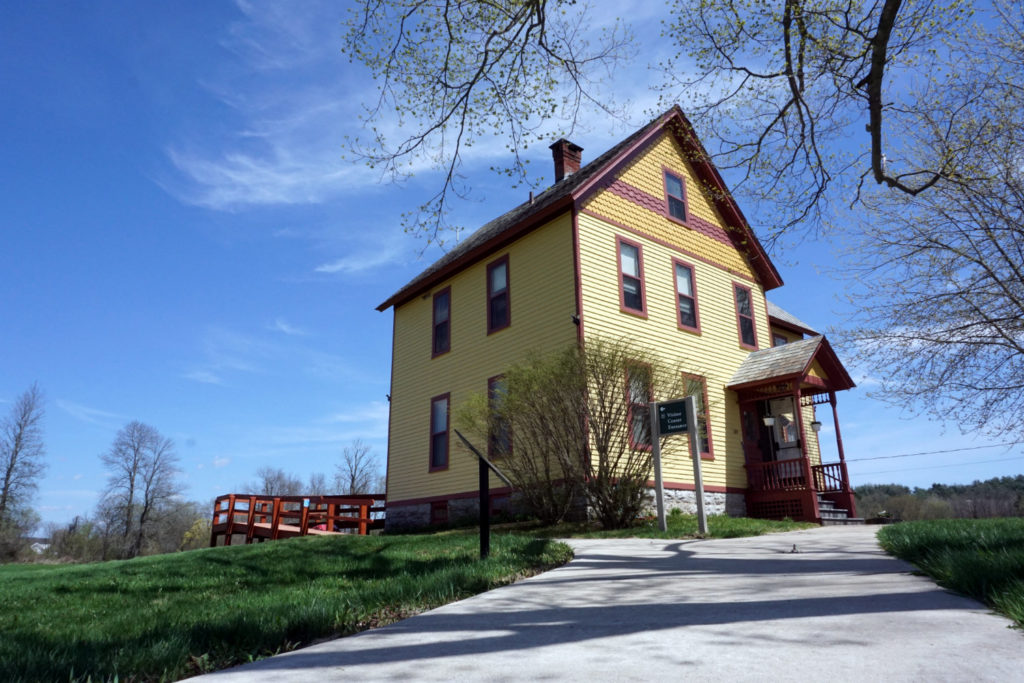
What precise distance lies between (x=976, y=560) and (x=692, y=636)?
2.65 metres

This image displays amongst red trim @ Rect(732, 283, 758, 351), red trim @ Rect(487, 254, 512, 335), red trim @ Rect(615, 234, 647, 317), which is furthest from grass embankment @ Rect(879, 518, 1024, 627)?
red trim @ Rect(732, 283, 758, 351)

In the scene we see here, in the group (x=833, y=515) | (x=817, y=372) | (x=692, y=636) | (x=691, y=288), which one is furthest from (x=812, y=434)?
(x=692, y=636)

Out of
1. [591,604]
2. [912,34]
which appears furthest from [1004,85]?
[591,604]

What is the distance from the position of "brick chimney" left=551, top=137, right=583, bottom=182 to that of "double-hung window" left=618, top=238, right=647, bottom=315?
432 cm

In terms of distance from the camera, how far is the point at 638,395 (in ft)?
40.2

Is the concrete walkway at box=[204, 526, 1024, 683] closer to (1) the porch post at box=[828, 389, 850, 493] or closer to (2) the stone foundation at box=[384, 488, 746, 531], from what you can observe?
(2) the stone foundation at box=[384, 488, 746, 531]

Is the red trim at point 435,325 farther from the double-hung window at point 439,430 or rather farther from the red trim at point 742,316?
the red trim at point 742,316

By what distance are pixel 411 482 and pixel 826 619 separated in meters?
14.9

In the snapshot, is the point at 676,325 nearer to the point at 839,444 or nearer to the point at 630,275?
the point at 630,275

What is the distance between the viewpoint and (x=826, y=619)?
3.98 meters

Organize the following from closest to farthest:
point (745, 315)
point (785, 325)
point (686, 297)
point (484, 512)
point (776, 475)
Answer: point (484, 512) < point (776, 475) < point (686, 297) < point (745, 315) < point (785, 325)

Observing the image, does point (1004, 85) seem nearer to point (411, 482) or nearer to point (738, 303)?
point (738, 303)

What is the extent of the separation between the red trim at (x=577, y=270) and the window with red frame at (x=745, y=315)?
6.16 m

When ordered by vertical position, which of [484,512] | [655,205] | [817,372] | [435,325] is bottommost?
[484,512]
